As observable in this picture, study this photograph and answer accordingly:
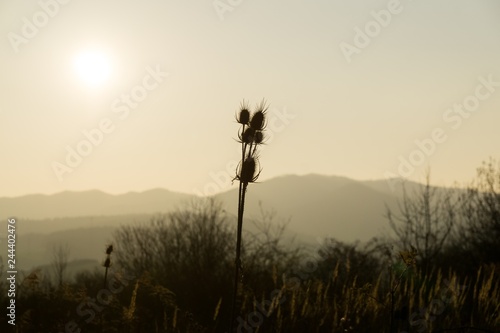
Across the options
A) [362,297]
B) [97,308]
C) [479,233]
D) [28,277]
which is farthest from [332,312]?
[479,233]

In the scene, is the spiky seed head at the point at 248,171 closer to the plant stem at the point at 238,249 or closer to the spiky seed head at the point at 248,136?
the plant stem at the point at 238,249

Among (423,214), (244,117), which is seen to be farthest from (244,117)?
(423,214)

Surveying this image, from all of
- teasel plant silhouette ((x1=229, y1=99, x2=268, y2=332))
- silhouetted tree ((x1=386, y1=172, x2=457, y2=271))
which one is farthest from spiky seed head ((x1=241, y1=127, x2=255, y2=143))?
silhouetted tree ((x1=386, y1=172, x2=457, y2=271))

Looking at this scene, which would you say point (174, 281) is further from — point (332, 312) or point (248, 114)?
point (248, 114)

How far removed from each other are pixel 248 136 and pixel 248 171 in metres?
0.33

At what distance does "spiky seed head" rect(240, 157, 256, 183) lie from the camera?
372 centimetres

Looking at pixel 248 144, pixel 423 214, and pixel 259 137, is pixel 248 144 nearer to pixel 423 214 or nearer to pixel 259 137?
pixel 259 137

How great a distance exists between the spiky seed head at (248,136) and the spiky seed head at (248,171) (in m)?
0.16

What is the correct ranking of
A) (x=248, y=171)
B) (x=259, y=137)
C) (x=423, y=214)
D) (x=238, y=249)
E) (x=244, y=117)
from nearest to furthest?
(x=238, y=249) < (x=248, y=171) < (x=259, y=137) < (x=244, y=117) < (x=423, y=214)

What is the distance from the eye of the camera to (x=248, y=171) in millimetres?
3777

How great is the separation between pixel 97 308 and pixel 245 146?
3344 mm

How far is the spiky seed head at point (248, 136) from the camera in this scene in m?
3.97

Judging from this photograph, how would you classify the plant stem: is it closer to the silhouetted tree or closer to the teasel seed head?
the teasel seed head

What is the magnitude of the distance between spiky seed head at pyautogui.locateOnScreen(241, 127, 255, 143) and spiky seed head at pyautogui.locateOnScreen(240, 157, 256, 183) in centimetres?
16
